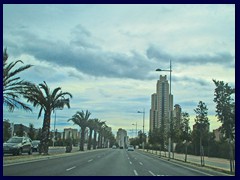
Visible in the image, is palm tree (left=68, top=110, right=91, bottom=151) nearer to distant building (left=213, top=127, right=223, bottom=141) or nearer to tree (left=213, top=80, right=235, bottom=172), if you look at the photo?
distant building (left=213, top=127, right=223, bottom=141)

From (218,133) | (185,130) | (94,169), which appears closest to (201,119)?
(185,130)

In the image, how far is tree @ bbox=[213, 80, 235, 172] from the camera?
70.9 ft

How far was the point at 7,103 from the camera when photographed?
2688 cm

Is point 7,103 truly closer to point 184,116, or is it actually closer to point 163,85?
point 184,116

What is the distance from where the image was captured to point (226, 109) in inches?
864

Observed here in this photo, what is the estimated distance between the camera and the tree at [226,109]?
70.9 feet

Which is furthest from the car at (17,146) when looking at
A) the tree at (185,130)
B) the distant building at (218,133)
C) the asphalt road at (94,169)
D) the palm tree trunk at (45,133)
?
the distant building at (218,133)

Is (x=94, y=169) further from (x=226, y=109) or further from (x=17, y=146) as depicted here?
(x=17, y=146)

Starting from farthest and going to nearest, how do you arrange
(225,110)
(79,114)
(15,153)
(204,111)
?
(79,114) < (15,153) < (204,111) < (225,110)

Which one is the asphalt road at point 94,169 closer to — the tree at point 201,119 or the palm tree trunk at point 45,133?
the tree at point 201,119

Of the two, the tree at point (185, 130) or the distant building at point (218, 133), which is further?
the tree at point (185, 130)
